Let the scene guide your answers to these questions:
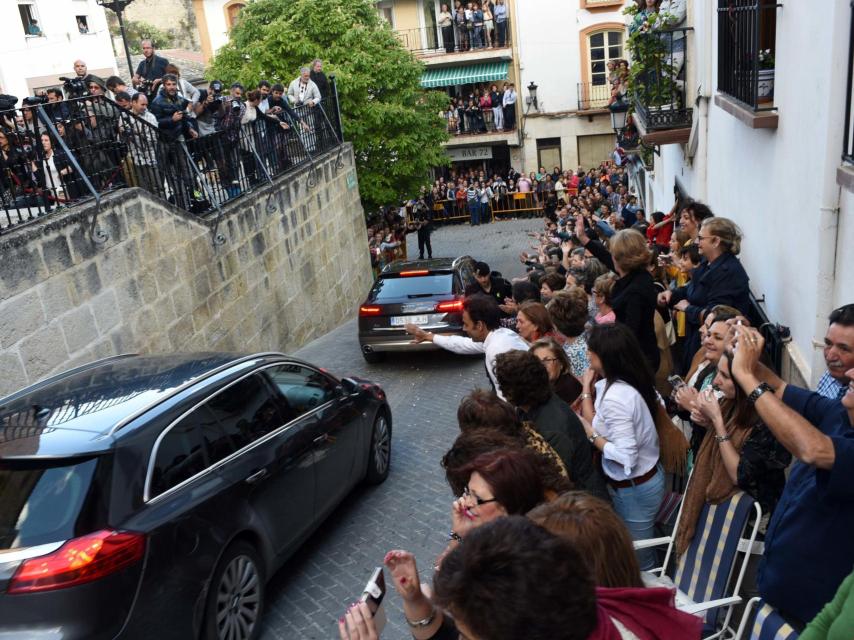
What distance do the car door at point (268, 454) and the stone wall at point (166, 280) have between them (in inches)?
107

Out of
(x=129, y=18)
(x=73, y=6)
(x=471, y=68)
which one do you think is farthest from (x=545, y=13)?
(x=129, y=18)

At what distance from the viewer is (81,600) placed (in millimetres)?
3553

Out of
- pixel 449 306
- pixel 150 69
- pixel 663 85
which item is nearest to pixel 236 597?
pixel 449 306

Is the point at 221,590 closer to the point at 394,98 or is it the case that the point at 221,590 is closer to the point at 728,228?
the point at 728,228

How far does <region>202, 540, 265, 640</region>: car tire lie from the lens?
4230 mm

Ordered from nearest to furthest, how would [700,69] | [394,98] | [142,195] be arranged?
[142,195] → [700,69] → [394,98]

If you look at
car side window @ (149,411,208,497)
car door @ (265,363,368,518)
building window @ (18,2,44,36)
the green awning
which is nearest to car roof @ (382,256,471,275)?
car door @ (265,363,368,518)

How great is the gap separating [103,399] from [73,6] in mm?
26306

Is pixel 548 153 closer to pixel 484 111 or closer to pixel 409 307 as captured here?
pixel 484 111

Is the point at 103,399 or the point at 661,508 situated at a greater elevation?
the point at 103,399

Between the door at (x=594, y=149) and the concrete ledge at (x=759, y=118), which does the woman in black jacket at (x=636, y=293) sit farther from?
the door at (x=594, y=149)

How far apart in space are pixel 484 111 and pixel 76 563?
3161 cm

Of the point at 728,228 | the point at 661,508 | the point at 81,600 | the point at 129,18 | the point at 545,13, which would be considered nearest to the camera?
the point at 81,600

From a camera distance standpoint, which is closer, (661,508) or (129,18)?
(661,508)
